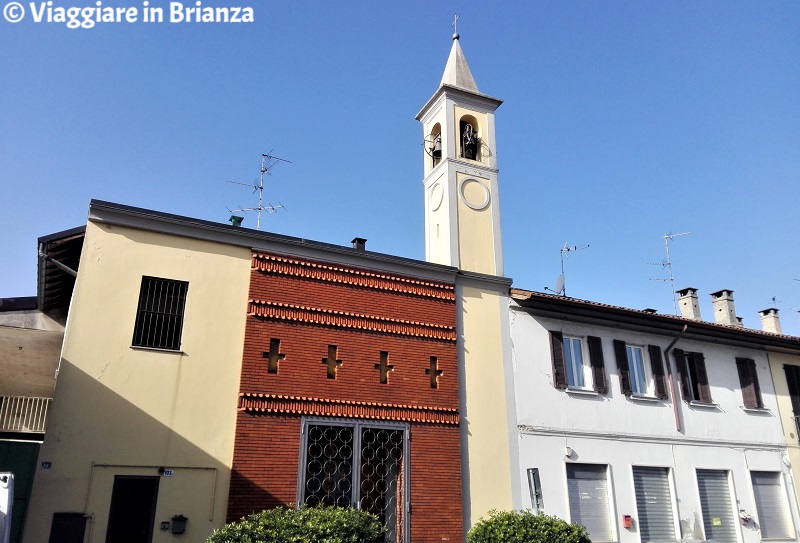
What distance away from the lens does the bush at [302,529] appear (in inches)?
388

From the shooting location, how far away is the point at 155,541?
11.1 meters

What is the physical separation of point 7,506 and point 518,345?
444 inches

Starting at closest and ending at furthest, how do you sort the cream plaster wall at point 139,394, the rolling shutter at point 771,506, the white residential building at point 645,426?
the cream plaster wall at point 139,394, the white residential building at point 645,426, the rolling shutter at point 771,506

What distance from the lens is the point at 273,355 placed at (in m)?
13.2

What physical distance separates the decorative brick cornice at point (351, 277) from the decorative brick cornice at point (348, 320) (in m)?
0.74

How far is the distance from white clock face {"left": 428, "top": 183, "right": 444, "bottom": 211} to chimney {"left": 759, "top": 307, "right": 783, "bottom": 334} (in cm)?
1378

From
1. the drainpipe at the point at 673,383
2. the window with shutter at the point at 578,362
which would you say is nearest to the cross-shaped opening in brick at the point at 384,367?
the window with shutter at the point at 578,362

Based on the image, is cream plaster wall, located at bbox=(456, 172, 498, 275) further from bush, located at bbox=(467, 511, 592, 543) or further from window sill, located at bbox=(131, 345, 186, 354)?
window sill, located at bbox=(131, 345, 186, 354)

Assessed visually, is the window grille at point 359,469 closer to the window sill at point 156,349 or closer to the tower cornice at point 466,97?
the window sill at point 156,349

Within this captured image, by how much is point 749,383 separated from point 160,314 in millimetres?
17078

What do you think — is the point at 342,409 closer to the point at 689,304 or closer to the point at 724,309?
the point at 689,304

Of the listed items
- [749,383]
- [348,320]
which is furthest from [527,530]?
[749,383]

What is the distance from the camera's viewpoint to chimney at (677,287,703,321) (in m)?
21.1

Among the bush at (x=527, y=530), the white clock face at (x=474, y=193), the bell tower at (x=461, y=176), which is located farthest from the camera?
the white clock face at (x=474, y=193)
